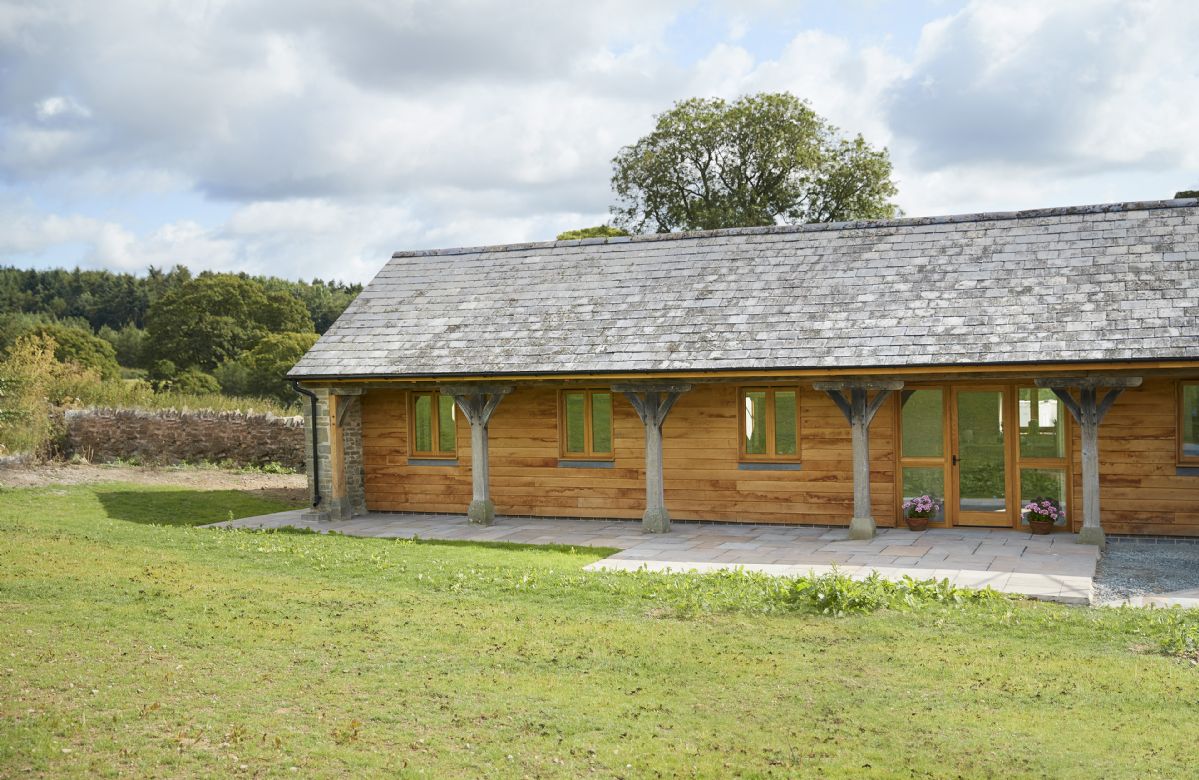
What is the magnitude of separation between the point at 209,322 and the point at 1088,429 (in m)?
46.4

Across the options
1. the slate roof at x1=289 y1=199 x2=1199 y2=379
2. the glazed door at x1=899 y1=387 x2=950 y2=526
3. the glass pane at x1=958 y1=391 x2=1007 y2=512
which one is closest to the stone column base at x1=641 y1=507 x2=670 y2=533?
the slate roof at x1=289 y1=199 x2=1199 y2=379

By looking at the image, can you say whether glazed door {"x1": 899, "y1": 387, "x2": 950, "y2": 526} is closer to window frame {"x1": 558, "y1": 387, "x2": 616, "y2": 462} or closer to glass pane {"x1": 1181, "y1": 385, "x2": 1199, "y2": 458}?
glass pane {"x1": 1181, "y1": 385, "x2": 1199, "y2": 458}

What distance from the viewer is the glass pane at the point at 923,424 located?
14945 mm

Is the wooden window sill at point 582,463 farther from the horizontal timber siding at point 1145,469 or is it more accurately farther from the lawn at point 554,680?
the horizontal timber siding at point 1145,469

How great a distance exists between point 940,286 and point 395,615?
9.29 meters

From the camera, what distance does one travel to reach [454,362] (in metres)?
16.3

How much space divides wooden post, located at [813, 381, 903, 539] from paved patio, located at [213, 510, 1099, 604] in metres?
0.29

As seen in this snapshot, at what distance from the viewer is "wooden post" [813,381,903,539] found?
1427cm

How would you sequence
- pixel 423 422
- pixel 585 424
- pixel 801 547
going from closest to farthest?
pixel 801 547
pixel 585 424
pixel 423 422

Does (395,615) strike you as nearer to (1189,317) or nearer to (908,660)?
(908,660)

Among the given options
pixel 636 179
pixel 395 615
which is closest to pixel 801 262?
pixel 395 615

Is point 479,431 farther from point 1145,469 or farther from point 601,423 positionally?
point 1145,469

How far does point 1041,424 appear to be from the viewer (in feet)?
48.0

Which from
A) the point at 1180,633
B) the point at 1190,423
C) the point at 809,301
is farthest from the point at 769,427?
the point at 1180,633
